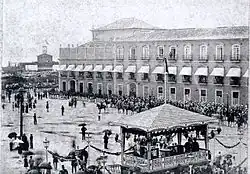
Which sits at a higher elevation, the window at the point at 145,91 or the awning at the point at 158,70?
the awning at the point at 158,70

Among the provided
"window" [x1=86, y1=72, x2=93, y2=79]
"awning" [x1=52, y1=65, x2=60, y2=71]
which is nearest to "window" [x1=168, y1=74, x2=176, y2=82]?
"window" [x1=86, y1=72, x2=93, y2=79]

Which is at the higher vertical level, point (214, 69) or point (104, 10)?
point (104, 10)

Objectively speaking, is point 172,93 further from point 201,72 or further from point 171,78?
point 201,72

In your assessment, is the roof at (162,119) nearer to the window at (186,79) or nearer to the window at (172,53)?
the window at (186,79)

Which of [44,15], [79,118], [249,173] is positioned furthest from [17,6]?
[249,173]

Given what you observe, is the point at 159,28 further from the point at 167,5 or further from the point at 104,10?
the point at 104,10

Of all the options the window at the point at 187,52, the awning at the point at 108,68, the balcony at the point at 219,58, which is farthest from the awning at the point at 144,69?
the balcony at the point at 219,58

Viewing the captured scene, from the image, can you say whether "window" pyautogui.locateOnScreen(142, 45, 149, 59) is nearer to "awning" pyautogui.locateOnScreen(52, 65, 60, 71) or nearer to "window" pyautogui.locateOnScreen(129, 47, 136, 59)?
"window" pyautogui.locateOnScreen(129, 47, 136, 59)
